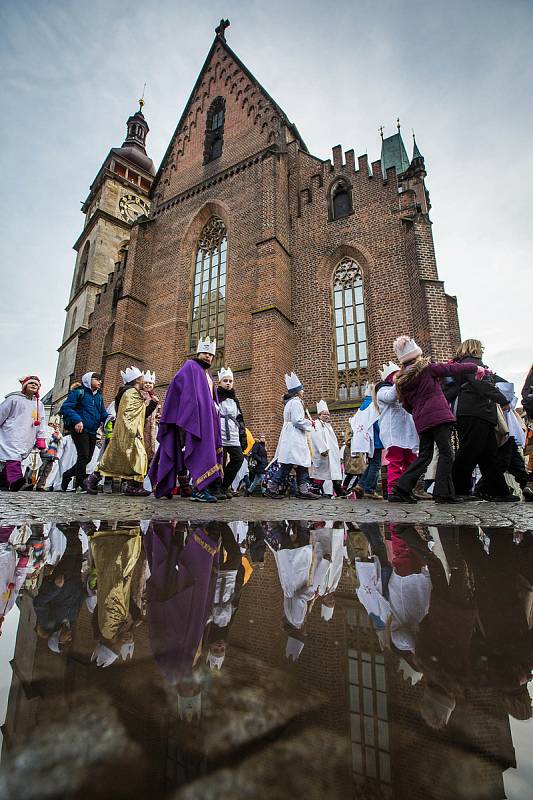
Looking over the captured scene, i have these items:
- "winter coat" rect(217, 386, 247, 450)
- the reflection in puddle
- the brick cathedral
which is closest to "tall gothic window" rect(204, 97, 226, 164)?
the brick cathedral

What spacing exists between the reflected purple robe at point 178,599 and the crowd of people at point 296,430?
2.86 metres

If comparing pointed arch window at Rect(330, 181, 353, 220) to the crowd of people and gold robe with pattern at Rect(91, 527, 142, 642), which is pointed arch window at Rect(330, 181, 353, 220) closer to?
the crowd of people

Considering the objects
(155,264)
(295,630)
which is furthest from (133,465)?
(155,264)

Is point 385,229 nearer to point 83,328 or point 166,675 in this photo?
point 166,675

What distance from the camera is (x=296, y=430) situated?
625cm

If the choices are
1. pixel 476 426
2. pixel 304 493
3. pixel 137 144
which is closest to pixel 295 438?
pixel 304 493

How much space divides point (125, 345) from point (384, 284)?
884cm

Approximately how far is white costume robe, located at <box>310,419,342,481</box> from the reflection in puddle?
641 cm

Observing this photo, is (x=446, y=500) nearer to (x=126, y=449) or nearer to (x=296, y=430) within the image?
(x=296, y=430)

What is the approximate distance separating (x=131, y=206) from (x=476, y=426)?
88.2ft

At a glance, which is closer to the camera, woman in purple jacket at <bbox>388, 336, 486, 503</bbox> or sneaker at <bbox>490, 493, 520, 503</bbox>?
woman in purple jacket at <bbox>388, 336, 486, 503</bbox>

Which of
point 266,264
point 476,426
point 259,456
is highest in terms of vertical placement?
point 266,264

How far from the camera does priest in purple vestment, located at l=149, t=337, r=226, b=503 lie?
14.1ft

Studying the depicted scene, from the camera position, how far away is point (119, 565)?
1.23 meters
